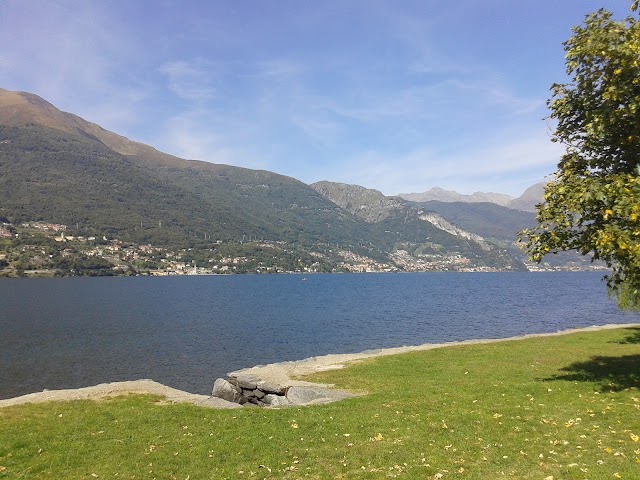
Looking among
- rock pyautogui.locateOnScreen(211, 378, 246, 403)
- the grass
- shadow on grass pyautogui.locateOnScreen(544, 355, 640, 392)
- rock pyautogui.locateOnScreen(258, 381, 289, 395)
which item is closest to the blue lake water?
rock pyautogui.locateOnScreen(211, 378, 246, 403)

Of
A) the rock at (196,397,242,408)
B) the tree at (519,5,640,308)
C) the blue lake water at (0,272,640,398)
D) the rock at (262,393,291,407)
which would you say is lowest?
the blue lake water at (0,272,640,398)

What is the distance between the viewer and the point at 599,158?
19.2 metres

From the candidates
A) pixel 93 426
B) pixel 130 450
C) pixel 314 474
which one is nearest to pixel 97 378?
pixel 93 426

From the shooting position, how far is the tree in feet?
52.3

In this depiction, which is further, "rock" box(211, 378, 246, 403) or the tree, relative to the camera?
"rock" box(211, 378, 246, 403)

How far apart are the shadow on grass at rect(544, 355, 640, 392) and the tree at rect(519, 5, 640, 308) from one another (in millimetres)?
4039

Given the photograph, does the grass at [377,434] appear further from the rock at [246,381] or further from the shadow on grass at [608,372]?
the rock at [246,381]

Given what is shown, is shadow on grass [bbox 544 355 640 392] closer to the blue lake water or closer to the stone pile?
the stone pile

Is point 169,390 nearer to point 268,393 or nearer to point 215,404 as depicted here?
point 215,404

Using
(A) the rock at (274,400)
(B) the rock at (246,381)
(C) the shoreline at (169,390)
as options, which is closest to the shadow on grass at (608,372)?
(C) the shoreline at (169,390)

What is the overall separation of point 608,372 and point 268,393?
1729cm

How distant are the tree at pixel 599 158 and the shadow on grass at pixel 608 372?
4.04m

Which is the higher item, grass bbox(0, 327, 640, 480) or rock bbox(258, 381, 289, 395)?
grass bbox(0, 327, 640, 480)

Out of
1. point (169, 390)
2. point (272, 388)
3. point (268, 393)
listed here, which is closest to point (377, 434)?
point (272, 388)
